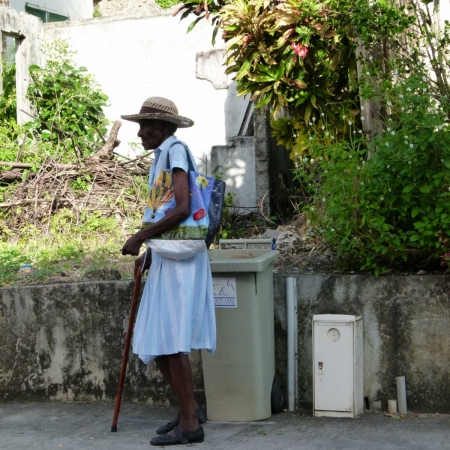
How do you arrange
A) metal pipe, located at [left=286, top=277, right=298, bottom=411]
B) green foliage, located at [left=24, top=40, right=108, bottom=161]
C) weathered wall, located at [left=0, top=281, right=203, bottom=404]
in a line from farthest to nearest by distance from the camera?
green foliage, located at [left=24, top=40, right=108, bottom=161] → weathered wall, located at [left=0, top=281, right=203, bottom=404] → metal pipe, located at [left=286, top=277, right=298, bottom=411]

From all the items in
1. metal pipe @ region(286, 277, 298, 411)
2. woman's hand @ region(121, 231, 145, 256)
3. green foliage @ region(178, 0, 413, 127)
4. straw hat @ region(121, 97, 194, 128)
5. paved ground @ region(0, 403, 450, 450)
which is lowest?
paved ground @ region(0, 403, 450, 450)

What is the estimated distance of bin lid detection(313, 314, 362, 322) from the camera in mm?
5113

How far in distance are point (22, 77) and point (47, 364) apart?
19.6 ft

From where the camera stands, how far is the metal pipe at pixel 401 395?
5.17 m

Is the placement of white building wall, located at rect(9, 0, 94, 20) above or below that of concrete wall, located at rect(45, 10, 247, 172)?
above

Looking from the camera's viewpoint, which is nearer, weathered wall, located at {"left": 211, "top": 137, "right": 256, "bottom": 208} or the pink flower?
the pink flower

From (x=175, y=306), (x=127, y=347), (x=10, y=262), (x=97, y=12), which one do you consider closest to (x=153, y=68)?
(x=10, y=262)

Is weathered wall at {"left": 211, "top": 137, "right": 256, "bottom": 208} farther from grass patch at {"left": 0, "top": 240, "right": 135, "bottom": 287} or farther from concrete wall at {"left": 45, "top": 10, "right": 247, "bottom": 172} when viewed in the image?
grass patch at {"left": 0, "top": 240, "right": 135, "bottom": 287}

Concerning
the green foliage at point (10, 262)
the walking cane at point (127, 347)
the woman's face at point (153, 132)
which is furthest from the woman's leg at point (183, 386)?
the green foliage at point (10, 262)

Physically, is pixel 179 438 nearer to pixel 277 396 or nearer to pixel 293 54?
pixel 277 396

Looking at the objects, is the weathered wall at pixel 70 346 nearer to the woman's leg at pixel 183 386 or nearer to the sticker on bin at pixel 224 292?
the sticker on bin at pixel 224 292

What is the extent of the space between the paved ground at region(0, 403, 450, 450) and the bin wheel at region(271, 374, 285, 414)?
7 centimetres

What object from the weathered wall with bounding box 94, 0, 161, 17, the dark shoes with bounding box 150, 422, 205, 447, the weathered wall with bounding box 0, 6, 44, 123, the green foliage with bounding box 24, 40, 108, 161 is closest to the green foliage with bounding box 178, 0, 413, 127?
the dark shoes with bounding box 150, 422, 205, 447

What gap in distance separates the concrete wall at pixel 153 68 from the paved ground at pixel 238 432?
552cm
